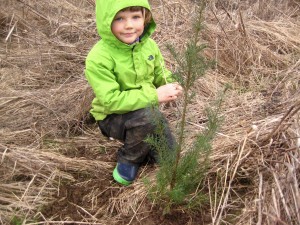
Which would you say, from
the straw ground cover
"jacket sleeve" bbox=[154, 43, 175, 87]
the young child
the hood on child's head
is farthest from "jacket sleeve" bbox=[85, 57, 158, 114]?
the straw ground cover

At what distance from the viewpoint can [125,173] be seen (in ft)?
7.96

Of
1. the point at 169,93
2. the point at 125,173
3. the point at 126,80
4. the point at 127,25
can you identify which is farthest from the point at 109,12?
the point at 125,173

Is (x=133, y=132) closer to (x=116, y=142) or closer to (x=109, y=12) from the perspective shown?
(x=116, y=142)

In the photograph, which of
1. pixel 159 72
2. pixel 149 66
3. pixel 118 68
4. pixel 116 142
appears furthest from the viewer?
pixel 116 142

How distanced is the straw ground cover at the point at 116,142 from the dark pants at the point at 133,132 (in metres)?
0.14

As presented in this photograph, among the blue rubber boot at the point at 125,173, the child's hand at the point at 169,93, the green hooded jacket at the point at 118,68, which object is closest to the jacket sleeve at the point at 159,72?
the green hooded jacket at the point at 118,68

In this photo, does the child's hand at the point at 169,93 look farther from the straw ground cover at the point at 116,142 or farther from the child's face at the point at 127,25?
the child's face at the point at 127,25

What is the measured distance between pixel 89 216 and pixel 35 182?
18.2 inches

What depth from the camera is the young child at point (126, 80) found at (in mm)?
2281

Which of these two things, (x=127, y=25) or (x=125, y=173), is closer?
(x=127, y=25)

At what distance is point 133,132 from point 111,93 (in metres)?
0.30

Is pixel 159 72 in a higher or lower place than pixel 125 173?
higher

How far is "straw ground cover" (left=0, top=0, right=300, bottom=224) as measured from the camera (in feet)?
6.81

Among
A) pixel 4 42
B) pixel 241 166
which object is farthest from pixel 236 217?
pixel 4 42
